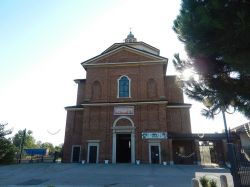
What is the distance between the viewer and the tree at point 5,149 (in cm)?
2270

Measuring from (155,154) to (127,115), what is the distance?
531cm

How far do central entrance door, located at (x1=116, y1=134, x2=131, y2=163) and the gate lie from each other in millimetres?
16426

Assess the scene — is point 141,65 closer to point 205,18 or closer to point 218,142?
point 218,142

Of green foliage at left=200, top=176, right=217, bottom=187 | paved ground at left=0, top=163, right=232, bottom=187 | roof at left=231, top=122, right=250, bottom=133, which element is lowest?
paved ground at left=0, top=163, right=232, bottom=187

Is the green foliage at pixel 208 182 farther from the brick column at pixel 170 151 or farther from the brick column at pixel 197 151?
the brick column at pixel 197 151

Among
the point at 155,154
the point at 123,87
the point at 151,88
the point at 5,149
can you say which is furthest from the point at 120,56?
the point at 5,149

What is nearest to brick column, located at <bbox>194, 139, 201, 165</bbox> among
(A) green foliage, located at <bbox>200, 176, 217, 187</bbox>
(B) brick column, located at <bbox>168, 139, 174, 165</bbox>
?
(B) brick column, located at <bbox>168, 139, 174, 165</bbox>

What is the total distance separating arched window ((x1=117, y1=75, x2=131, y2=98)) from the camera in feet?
81.7

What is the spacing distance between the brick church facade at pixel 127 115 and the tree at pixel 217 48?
1526 cm

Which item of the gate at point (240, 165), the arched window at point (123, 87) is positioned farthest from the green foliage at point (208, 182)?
the arched window at point (123, 87)

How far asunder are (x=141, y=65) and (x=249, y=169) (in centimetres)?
1933

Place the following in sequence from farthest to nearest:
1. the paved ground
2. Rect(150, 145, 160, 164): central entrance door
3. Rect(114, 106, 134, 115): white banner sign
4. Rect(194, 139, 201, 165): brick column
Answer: Rect(114, 106, 134, 115): white banner sign
Rect(194, 139, 201, 165): brick column
Rect(150, 145, 160, 164): central entrance door
the paved ground

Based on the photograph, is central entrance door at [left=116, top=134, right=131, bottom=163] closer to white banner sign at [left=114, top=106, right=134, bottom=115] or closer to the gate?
white banner sign at [left=114, top=106, right=134, bottom=115]

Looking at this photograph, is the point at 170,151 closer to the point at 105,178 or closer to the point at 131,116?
the point at 131,116
